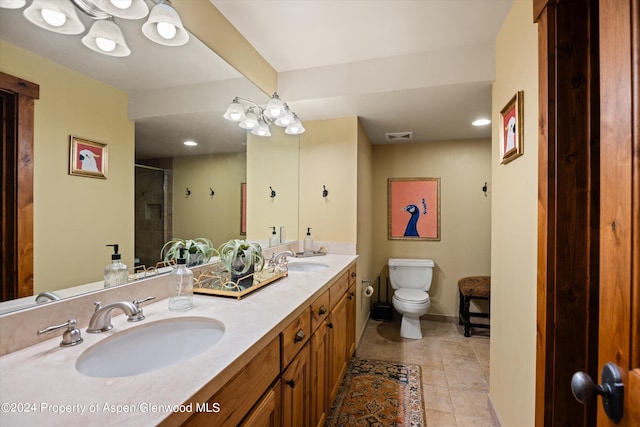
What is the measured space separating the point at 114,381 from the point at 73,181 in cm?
69

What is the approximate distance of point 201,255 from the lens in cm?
153

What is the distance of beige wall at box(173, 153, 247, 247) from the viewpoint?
1419 mm

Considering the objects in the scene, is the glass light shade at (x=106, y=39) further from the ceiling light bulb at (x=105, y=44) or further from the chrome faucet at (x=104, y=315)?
the chrome faucet at (x=104, y=315)

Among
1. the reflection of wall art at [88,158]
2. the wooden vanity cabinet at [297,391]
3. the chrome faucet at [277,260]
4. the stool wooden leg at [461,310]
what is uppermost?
the reflection of wall art at [88,158]

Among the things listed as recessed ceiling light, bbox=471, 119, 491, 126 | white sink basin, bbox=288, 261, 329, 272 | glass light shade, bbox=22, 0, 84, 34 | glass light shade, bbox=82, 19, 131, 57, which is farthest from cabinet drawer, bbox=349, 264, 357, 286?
glass light shade, bbox=22, 0, 84, 34

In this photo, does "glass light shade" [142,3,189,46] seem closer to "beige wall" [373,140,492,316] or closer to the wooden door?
the wooden door

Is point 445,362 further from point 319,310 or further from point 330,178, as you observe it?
point 330,178

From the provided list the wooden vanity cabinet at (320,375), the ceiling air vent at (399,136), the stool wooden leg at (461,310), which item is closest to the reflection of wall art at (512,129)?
the wooden vanity cabinet at (320,375)

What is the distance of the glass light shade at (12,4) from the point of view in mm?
753

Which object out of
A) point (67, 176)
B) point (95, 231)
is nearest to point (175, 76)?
point (67, 176)

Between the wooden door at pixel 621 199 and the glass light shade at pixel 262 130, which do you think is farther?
the glass light shade at pixel 262 130

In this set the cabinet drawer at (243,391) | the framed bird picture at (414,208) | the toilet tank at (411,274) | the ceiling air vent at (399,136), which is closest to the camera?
the cabinet drawer at (243,391)

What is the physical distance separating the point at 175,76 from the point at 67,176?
0.74m

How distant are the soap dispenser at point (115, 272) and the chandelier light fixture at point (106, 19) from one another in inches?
28.9
